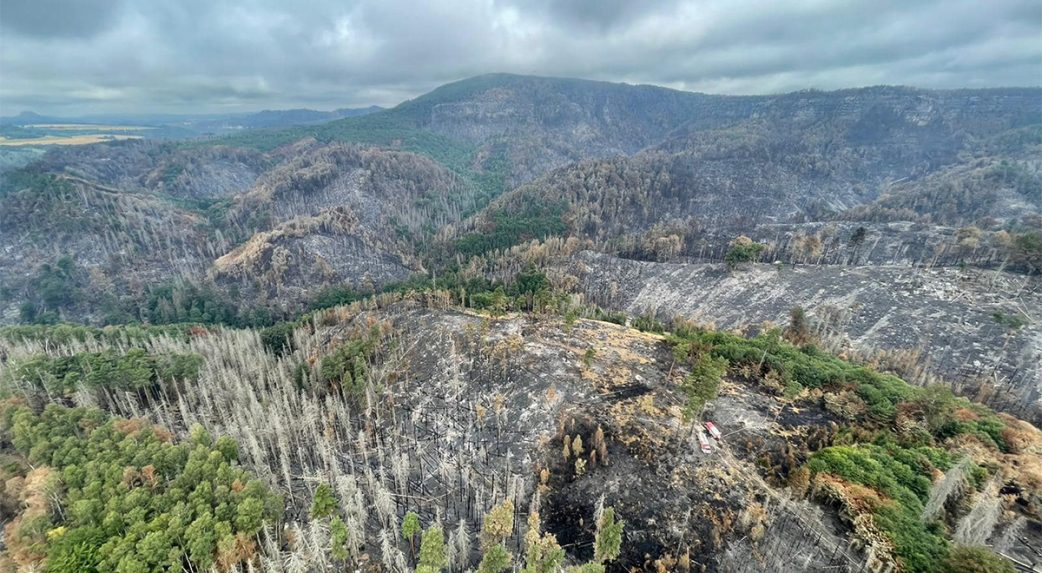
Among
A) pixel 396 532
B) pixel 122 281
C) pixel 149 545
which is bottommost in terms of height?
pixel 122 281

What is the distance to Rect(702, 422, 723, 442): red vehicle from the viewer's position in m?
49.4

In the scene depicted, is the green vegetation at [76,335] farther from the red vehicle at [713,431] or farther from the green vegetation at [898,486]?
the green vegetation at [898,486]

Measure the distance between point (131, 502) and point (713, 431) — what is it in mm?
61201

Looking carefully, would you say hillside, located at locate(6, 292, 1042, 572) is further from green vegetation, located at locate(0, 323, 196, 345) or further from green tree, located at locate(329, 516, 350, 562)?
green vegetation, located at locate(0, 323, 196, 345)

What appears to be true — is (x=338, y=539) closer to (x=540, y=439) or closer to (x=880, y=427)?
(x=540, y=439)

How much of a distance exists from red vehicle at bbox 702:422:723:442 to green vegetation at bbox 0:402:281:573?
159 ft

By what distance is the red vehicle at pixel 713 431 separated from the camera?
49.4 metres

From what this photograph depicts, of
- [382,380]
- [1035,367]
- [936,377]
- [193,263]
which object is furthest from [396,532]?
[193,263]

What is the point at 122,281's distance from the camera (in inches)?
6629

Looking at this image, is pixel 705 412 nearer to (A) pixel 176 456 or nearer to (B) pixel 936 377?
(A) pixel 176 456

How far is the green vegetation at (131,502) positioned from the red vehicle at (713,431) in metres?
48.6

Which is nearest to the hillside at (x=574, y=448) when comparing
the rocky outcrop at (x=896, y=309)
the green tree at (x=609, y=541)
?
the green tree at (x=609, y=541)

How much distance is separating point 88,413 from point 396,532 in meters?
44.5

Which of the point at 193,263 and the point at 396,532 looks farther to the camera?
the point at 193,263
